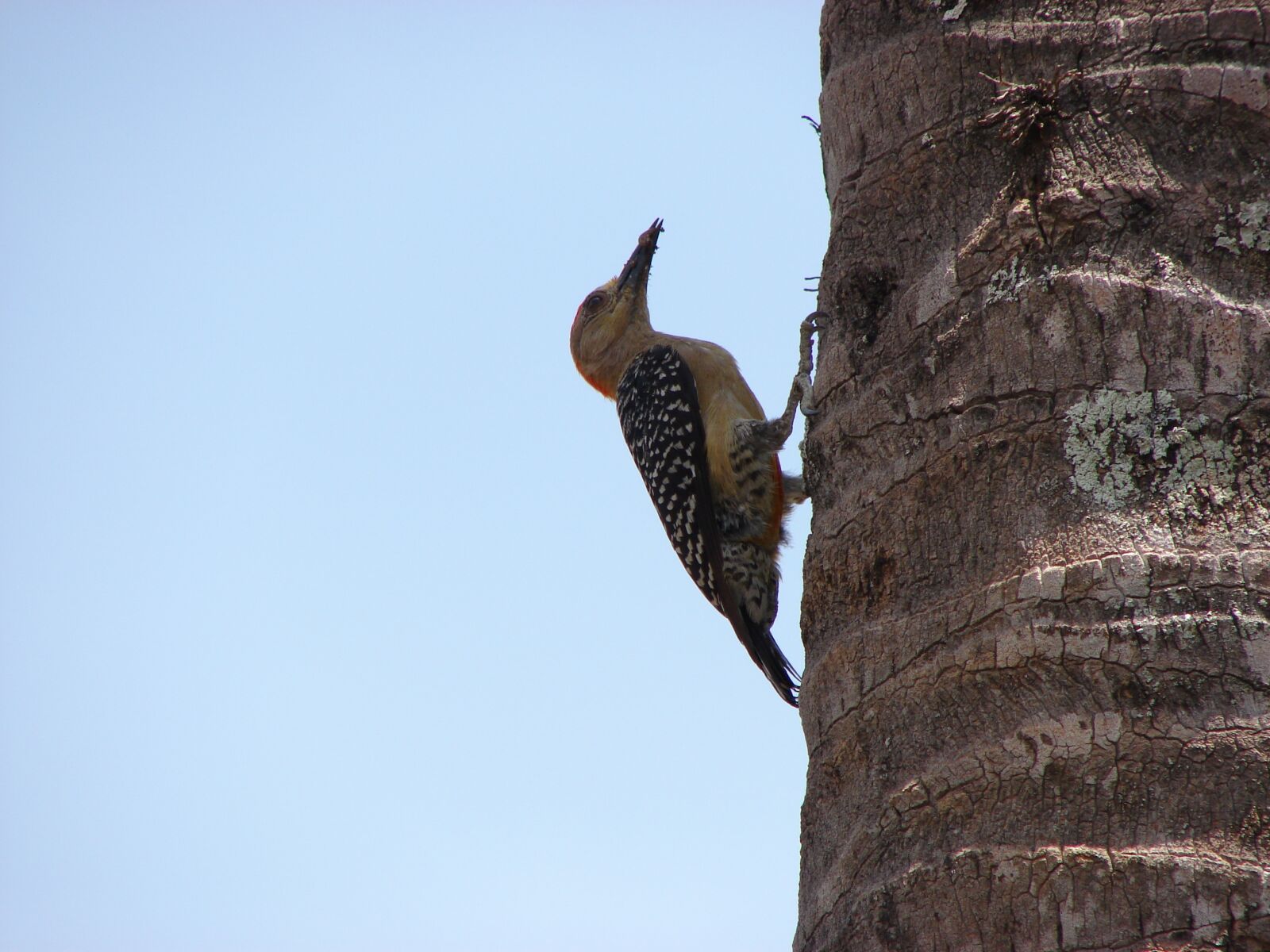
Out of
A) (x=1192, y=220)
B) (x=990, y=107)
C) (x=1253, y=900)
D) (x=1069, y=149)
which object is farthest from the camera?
(x=990, y=107)

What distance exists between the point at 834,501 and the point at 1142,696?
1.02m

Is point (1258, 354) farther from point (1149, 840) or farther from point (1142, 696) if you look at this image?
point (1149, 840)

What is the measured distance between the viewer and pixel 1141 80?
286cm

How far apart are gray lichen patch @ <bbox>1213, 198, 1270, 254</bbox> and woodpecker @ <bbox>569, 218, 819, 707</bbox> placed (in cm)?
331

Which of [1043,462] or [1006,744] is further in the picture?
[1043,462]

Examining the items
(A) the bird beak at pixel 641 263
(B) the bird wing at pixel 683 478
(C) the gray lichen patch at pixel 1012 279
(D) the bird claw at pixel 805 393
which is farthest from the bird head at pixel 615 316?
(C) the gray lichen patch at pixel 1012 279

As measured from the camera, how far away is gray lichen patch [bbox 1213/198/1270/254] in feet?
8.75

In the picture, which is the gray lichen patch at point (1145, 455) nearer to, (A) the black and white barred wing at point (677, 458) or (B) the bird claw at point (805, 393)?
(B) the bird claw at point (805, 393)

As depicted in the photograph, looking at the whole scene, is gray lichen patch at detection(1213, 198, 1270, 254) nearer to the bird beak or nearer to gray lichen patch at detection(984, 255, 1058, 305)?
gray lichen patch at detection(984, 255, 1058, 305)

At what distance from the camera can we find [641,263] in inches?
321

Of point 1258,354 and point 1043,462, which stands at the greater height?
point 1258,354

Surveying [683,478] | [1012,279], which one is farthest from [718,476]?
[1012,279]

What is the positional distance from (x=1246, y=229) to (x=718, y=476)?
162 inches

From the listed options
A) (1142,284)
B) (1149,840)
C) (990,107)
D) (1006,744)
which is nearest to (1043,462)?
(1142,284)
